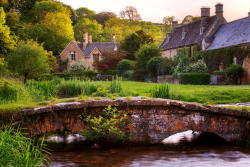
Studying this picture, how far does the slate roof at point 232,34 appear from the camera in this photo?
107 ft

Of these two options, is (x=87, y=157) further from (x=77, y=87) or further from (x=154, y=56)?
(x=154, y=56)

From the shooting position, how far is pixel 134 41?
48.4 metres

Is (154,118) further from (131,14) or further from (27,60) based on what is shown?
(131,14)

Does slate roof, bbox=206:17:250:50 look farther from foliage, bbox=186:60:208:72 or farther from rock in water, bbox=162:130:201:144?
rock in water, bbox=162:130:201:144

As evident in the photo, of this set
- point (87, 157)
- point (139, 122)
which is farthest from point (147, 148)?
point (87, 157)

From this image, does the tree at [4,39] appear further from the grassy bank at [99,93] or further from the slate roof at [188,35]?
the slate roof at [188,35]

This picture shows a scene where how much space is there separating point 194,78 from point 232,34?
8.11 m

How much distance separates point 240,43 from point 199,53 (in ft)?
20.9

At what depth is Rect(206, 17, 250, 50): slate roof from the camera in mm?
32656

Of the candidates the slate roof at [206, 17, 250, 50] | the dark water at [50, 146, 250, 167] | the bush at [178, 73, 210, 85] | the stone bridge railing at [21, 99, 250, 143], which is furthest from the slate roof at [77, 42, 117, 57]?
the dark water at [50, 146, 250, 167]

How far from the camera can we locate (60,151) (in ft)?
29.5

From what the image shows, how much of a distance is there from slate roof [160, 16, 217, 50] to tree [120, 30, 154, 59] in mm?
2966

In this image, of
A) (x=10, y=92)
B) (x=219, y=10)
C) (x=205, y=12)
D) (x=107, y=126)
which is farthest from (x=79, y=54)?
(x=107, y=126)

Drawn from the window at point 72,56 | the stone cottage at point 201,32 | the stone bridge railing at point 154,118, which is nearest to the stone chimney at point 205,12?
the stone cottage at point 201,32
